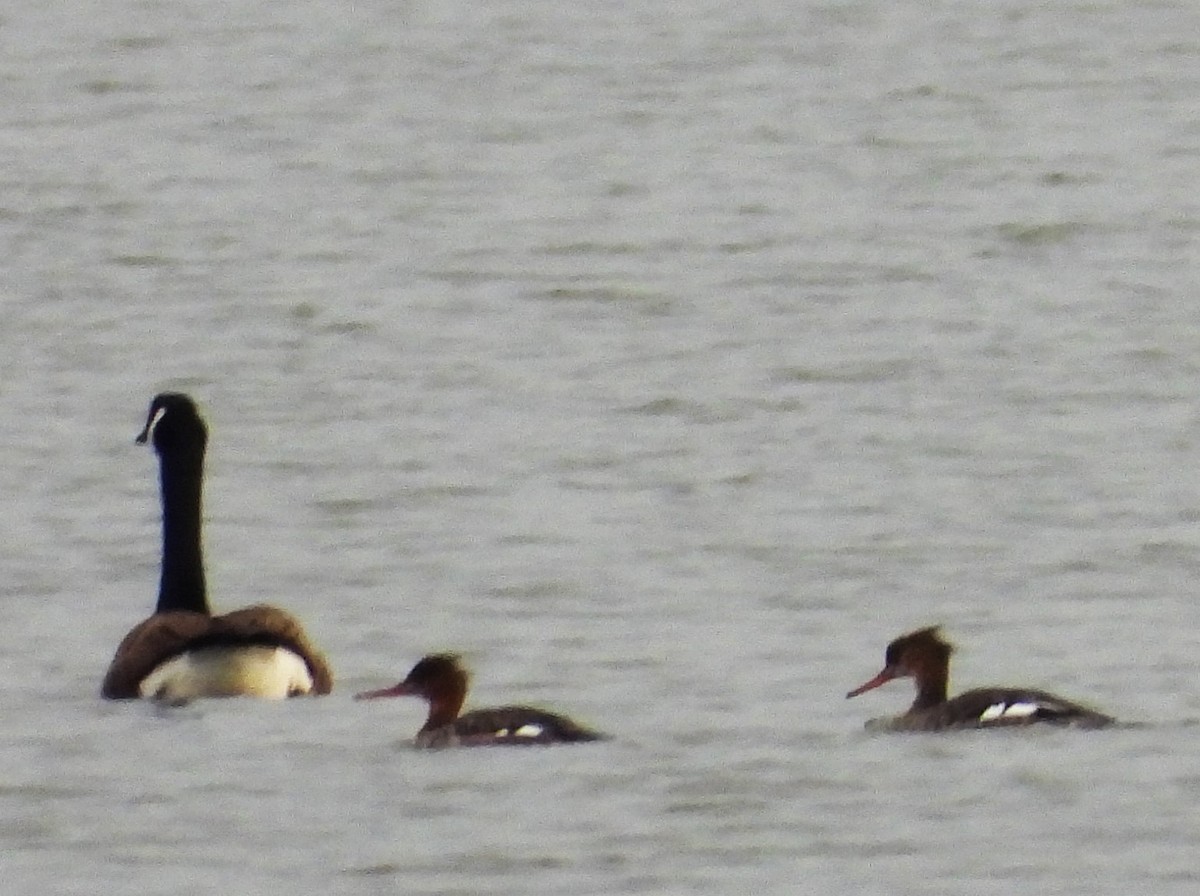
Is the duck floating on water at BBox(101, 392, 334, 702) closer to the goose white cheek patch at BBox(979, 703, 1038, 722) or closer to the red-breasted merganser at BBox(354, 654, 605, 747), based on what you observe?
the red-breasted merganser at BBox(354, 654, 605, 747)

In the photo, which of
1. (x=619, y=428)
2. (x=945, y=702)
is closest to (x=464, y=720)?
(x=945, y=702)

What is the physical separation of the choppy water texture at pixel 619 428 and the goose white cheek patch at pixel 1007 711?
0.10 metres

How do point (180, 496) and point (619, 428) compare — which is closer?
point (180, 496)

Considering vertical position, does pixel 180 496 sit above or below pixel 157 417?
below

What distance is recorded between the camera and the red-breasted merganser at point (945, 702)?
1280 cm

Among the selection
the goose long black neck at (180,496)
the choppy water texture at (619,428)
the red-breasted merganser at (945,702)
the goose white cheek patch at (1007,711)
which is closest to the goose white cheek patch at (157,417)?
the goose long black neck at (180,496)

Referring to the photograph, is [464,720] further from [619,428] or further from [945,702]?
[619,428]

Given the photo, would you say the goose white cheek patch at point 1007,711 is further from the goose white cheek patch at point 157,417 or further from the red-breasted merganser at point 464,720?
the goose white cheek patch at point 157,417

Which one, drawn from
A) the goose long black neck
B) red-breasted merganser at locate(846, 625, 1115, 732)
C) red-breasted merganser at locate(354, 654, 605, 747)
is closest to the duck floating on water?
the goose long black neck

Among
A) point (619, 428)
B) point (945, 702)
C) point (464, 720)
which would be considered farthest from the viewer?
point (619, 428)

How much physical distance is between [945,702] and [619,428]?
7.01m

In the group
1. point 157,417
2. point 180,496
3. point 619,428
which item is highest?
point 157,417

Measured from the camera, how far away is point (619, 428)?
19984 millimetres

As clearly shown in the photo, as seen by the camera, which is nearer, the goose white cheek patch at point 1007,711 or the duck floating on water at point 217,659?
the goose white cheek patch at point 1007,711
